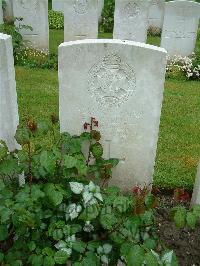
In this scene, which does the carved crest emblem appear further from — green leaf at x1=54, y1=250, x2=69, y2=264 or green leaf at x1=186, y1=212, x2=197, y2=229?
green leaf at x1=54, y1=250, x2=69, y2=264

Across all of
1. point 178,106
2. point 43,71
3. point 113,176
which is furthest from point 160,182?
point 43,71

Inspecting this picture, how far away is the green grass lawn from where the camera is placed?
4633 mm

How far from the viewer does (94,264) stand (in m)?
2.42

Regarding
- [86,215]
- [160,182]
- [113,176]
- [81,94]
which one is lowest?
[160,182]

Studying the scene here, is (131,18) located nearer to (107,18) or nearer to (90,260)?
(107,18)

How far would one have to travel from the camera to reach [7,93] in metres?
3.08

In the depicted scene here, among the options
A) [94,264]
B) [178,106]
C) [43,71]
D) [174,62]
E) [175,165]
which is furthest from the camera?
[174,62]

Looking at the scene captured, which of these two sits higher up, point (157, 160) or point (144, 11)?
point (144, 11)

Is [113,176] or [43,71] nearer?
[113,176]

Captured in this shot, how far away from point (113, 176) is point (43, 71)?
4612mm

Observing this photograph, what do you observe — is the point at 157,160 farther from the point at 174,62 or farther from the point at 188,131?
the point at 174,62

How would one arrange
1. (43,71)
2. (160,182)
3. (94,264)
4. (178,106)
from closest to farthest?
(94,264) < (160,182) < (178,106) < (43,71)

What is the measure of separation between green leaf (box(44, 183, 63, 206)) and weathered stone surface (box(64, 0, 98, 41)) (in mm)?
6869

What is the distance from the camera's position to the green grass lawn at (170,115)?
182 inches
